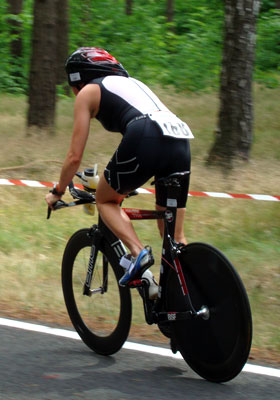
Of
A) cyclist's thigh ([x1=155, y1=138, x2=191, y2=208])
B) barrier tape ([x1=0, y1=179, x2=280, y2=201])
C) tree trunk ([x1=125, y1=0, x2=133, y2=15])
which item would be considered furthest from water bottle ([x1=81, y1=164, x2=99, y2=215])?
tree trunk ([x1=125, y1=0, x2=133, y2=15])

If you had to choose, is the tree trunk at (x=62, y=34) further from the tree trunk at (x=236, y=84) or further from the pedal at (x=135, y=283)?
the pedal at (x=135, y=283)

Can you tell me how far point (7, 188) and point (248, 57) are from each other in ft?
11.8

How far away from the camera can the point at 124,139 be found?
4.37m

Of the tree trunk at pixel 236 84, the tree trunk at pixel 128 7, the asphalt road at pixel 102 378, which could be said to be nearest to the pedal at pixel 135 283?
the asphalt road at pixel 102 378

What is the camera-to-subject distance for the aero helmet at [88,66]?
4562 millimetres

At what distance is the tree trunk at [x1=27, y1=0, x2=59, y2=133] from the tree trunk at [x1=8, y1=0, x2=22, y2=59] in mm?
9099

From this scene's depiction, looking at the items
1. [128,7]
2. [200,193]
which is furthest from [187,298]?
[128,7]

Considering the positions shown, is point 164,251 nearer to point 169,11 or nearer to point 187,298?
point 187,298

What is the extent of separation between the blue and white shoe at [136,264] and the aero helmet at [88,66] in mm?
1151

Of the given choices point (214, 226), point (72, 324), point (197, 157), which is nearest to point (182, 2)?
point (197, 157)

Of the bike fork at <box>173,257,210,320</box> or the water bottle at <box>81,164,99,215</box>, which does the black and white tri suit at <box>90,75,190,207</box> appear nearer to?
the water bottle at <box>81,164,99,215</box>

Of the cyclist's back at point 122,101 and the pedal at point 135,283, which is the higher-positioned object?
the cyclist's back at point 122,101

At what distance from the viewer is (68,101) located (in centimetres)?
1471

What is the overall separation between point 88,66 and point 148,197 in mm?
4700
